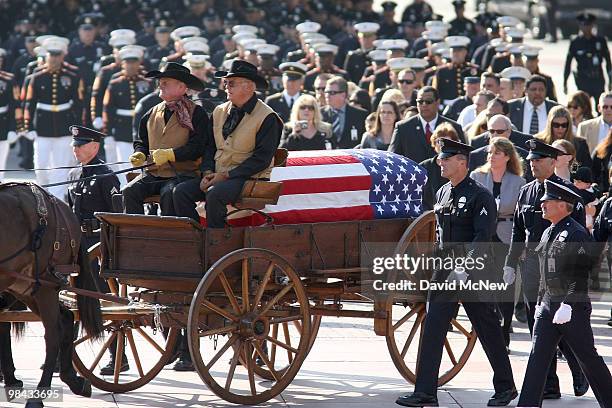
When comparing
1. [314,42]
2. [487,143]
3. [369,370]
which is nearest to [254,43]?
[314,42]

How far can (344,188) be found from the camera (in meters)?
10.5

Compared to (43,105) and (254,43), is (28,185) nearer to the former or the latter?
(43,105)

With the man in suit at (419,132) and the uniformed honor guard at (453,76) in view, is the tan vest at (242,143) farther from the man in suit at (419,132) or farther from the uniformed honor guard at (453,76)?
the uniformed honor guard at (453,76)

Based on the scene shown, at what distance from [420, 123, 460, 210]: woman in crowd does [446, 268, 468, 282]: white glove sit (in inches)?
145

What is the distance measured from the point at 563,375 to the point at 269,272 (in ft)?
8.69

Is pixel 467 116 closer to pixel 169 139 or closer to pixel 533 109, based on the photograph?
pixel 533 109

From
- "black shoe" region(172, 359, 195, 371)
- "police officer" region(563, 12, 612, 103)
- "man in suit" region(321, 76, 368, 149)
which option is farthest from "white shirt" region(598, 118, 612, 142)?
"police officer" region(563, 12, 612, 103)

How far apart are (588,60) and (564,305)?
643 inches

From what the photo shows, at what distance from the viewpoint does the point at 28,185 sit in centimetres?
998

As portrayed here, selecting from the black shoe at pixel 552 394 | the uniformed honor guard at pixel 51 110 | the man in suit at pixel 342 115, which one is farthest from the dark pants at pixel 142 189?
the uniformed honor guard at pixel 51 110

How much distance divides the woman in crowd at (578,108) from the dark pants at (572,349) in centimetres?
776

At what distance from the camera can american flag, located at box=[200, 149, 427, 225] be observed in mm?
10312

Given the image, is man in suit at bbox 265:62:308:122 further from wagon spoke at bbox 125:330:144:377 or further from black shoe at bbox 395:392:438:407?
black shoe at bbox 395:392:438:407

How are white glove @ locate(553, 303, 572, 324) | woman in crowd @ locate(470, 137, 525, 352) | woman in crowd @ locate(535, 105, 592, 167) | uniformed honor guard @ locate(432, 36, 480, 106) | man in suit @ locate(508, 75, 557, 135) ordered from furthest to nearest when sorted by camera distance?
uniformed honor guard @ locate(432, 36, 480, 106) < man in suit @ locate(508, 75, 557, 135) < woman in crowd @ locate(535, 105, 592, 167) < woman in crowd @ locate(470, 137, 525, 352) < white glove @ locate(553, 303, 572, 324)
